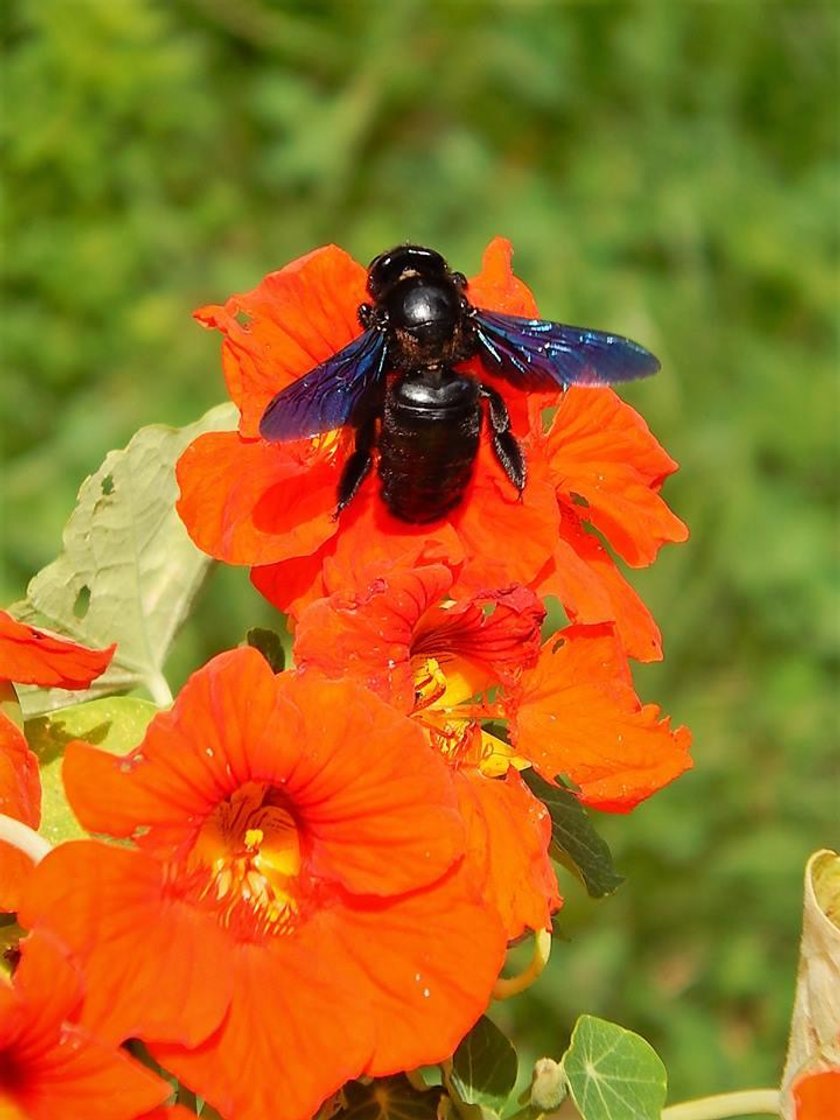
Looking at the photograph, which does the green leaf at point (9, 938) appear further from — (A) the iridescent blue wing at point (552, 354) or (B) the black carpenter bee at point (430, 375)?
(A) the iridescent blue wing at point (552, 354)

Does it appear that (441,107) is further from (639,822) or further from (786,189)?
(639,822)

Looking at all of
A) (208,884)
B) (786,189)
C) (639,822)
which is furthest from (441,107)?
(208,884)

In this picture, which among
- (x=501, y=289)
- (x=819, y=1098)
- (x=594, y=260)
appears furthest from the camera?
(x=594, y=260)

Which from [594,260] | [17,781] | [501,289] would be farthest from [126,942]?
[594,260]

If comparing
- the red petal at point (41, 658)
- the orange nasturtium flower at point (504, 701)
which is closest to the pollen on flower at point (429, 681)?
the orange nasturtium flower at point (504, 701)

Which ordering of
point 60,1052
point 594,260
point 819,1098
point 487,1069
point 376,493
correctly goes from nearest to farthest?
point 60,1052 → point 819,1098 → point 487,1069 → point 376,493 → point 594,260

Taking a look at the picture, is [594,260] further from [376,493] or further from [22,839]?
[22,839]
